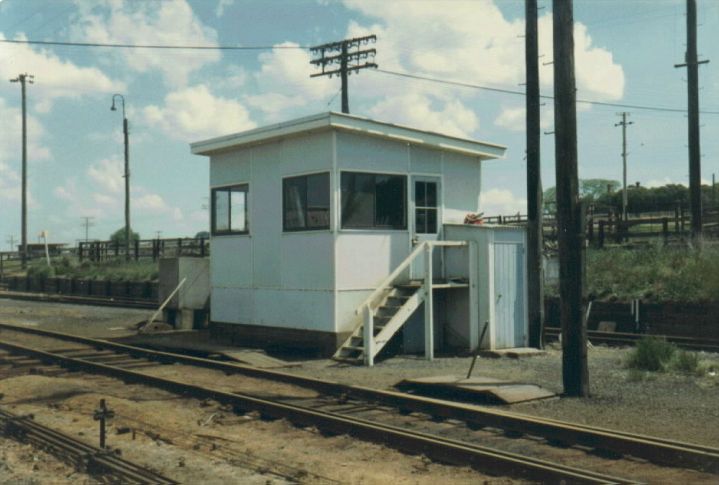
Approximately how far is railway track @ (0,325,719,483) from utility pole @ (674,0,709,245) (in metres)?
17.0

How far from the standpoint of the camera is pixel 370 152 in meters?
15.5

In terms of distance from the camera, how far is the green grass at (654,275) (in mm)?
17656

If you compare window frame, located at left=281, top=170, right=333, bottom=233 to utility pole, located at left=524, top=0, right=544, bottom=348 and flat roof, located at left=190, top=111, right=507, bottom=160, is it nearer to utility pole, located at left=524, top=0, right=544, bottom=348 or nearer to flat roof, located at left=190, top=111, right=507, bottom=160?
flat roof, located at left=190, top=111, right=507, bottom=160

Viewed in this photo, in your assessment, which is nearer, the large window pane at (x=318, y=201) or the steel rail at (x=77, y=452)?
the steel rail at (x=77, y=452)

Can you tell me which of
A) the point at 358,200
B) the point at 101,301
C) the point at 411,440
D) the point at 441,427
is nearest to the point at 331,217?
the point at 358,200

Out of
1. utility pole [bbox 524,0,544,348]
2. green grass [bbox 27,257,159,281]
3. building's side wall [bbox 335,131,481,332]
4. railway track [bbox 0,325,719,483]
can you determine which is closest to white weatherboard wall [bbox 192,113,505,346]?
building's side wall [bbox 335,131,481,332]

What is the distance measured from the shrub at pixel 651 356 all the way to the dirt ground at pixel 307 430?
1.27ft

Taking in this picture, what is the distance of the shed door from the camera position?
15.9 m

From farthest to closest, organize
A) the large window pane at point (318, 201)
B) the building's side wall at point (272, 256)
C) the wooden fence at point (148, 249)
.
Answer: the wooden fence at point (148, 249)
the building's side wall at point (272, 256)
the large window pane at point (318, 201)

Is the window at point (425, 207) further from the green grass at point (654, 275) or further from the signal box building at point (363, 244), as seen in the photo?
the green grass at point (654, 275)

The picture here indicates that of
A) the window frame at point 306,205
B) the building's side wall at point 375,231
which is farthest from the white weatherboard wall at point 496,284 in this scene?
the window frame at point 306,205

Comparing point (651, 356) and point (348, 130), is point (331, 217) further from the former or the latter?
point (651, 356)

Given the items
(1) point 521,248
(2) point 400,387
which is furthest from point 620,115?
(2) point 400,387

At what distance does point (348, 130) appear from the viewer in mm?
15000
